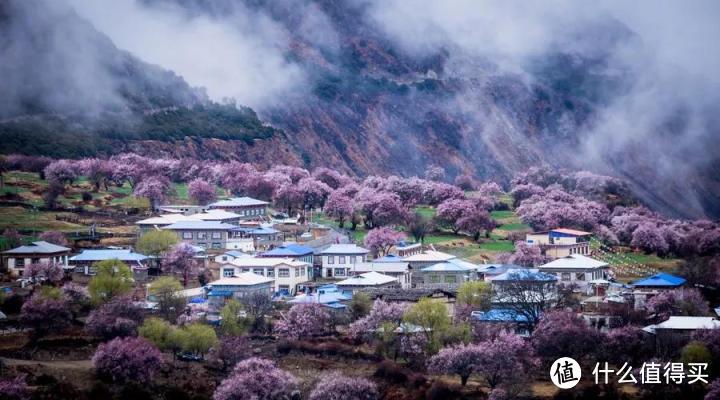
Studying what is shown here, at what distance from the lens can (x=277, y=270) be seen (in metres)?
57.1

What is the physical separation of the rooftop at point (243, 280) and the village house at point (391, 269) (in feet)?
15.7

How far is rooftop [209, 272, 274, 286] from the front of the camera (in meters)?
53.6

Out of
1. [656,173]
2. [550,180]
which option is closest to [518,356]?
[550,180]

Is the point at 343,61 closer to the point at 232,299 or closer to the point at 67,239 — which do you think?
the point at 67,239

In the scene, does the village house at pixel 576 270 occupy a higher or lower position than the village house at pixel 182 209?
lower

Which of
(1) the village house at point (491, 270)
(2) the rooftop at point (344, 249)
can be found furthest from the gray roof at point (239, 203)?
(1) the village house at point (491, 270)

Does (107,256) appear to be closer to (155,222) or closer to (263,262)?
(263,262)

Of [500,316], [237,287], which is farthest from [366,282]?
[500,316]

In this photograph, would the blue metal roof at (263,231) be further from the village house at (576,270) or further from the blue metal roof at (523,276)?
the blue metal roof at (523,276)

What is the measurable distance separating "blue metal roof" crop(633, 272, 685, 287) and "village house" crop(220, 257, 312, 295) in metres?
13.5

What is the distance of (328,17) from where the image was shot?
14138 cm

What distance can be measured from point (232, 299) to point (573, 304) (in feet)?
40.4

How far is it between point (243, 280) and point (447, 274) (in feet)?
28.7

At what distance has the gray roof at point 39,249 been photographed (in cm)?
5681
